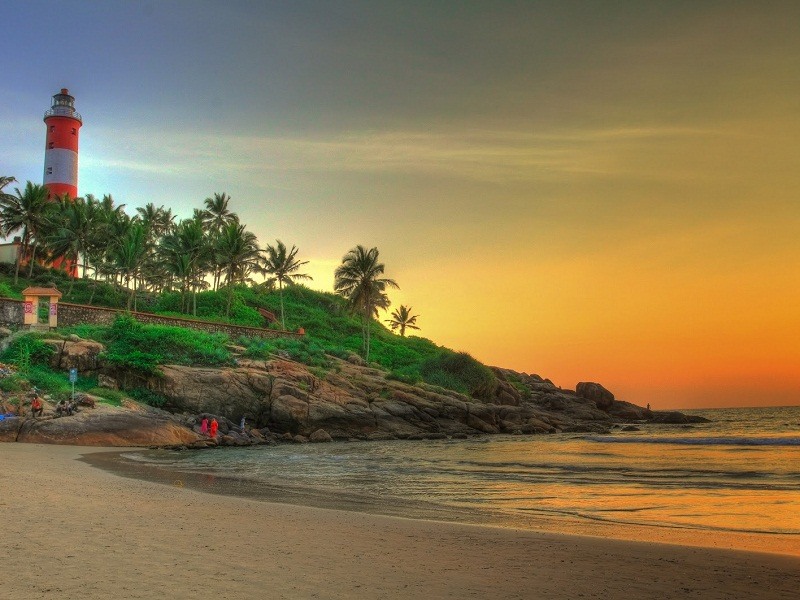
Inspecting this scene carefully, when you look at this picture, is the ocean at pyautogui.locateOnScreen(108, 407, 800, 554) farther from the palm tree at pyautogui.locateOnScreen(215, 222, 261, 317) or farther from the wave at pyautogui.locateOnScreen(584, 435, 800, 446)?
the palm tree at pyautogui.locateOnScreen(215, 222, 261, 317)

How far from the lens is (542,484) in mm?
18359

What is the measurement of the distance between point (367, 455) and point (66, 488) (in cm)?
1720

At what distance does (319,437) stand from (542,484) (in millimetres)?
22427

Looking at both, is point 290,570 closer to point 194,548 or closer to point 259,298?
point 194,548

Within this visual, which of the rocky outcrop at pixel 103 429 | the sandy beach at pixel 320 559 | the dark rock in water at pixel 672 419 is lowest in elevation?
the dark rock in water at pixel 672 419

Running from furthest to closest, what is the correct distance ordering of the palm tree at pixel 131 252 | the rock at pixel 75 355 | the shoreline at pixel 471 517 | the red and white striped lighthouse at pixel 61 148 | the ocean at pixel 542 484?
the red and white striped lighthouse at pixel 61 148 → the palm tree at pixel 131 252 → the rock at pixel 75 355 → the ocean at pixel 542 484 → the shoreline at pixel 471 517

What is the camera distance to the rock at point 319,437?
3841 cm

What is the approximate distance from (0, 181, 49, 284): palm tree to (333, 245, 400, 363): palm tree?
29.3m

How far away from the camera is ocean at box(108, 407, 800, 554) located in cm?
1176

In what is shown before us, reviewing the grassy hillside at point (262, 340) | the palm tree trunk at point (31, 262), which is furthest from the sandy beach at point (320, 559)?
the palm tree trunk at point (31, 262)

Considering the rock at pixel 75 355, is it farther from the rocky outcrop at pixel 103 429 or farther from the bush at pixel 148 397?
the rocky outcrop at pixel 103 429

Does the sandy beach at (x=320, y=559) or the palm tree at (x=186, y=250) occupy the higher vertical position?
the palm tree at (x=186, y=250)

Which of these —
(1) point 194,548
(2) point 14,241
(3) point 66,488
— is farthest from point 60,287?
(1) point 194,548

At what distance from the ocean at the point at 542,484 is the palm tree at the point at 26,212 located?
139ft
